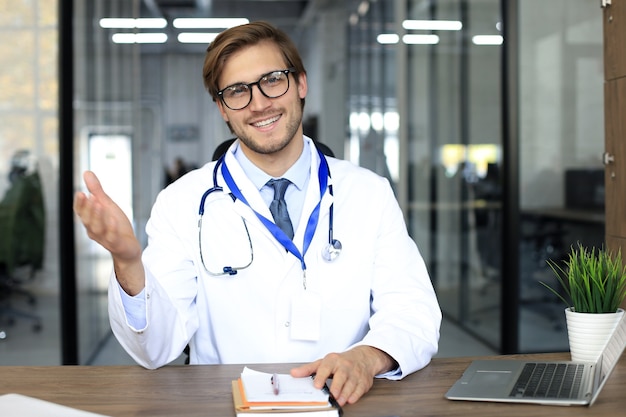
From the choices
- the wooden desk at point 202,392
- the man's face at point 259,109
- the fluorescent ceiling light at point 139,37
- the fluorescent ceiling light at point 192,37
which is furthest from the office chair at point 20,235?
the wooden desk at point 202,392

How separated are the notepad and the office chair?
3.13m

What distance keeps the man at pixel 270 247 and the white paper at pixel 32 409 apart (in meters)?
0.50

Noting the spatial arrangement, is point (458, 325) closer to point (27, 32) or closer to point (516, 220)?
point (516, 220)

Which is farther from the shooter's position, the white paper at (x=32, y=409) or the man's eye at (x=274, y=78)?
the man's eye at (x=274, y=78)

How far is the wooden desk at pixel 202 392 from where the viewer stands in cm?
160

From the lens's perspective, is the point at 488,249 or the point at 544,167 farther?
the point at 488,249

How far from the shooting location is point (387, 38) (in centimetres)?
589

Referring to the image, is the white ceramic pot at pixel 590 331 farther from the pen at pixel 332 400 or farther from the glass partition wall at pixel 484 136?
the glass partition wall at pixel 484 136

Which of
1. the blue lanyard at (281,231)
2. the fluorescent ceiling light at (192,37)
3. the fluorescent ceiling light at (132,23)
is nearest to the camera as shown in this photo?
the blue lanyard at (281,231)

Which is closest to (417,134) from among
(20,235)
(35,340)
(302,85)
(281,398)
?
(20,235)

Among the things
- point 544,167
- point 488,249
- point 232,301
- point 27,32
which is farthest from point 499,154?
point 232,301

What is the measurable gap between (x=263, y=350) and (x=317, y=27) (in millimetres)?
5032

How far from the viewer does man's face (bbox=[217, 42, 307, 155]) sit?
2314 millimetres

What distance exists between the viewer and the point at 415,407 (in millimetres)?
1640
